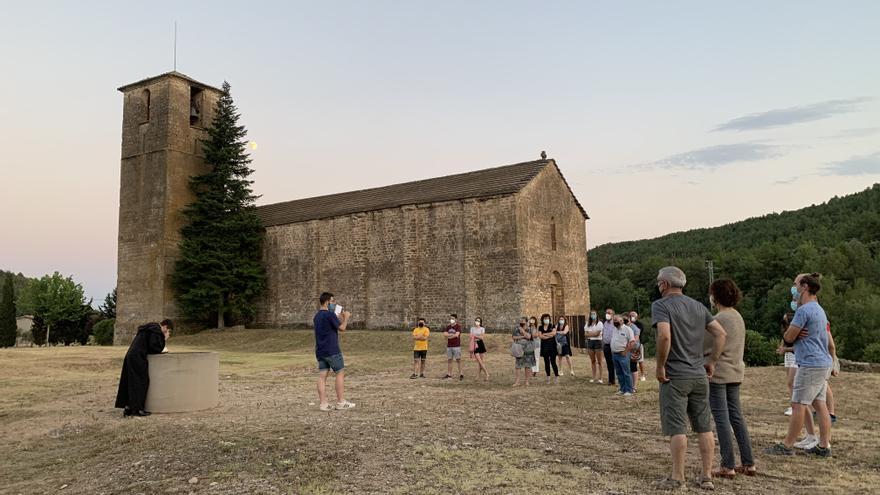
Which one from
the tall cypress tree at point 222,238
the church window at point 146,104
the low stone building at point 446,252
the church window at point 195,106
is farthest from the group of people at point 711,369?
the church window at point 146,104

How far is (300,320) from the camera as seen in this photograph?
3350 centimetres

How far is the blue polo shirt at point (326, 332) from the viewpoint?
9.05 meters

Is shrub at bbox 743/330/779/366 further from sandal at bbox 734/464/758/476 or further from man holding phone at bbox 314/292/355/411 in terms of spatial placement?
sandal at bbox 734/464/758/476

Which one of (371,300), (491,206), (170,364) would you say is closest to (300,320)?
(371,300)

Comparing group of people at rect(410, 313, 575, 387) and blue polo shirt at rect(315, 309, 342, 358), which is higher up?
blue polo shirt at rect(315, 309, 342, 358)

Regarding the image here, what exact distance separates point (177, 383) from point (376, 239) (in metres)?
21.4

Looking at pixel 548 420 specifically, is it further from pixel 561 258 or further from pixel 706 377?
pixel 561 258

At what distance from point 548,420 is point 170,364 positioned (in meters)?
5.92

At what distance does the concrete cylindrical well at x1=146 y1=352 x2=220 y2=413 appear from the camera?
9406 millimetres

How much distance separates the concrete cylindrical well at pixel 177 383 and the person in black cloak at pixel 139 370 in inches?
4.2

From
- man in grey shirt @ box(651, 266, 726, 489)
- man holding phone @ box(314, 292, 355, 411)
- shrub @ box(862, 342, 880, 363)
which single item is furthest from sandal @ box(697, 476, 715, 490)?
shrub @ box(862, 342, 880, 363)

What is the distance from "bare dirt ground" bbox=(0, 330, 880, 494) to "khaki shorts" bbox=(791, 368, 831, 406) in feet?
2.11

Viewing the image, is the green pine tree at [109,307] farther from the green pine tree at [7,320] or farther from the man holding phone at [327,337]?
the man holding phone at [327,337]

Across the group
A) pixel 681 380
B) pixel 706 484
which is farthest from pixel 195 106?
pixel 706 484
